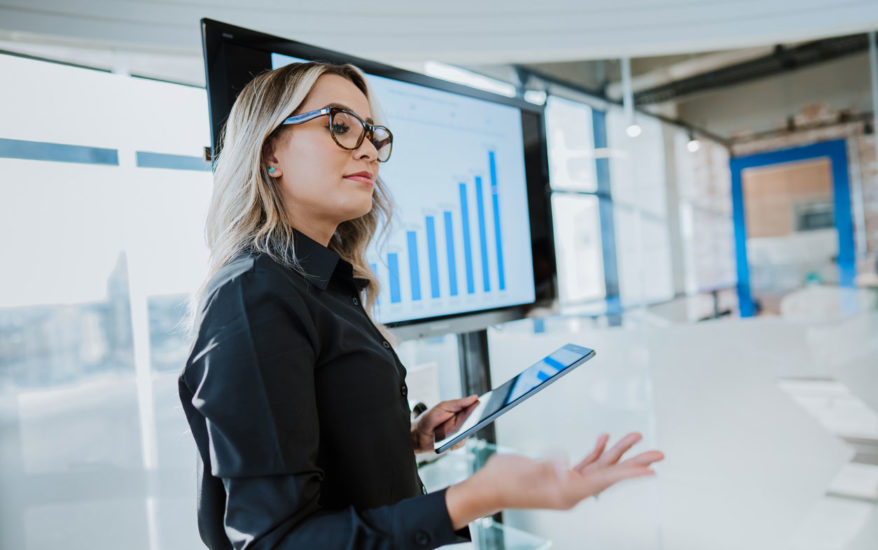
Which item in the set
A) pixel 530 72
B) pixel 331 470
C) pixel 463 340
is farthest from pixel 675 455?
pixel 331 470

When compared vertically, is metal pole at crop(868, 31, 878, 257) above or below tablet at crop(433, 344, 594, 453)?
above

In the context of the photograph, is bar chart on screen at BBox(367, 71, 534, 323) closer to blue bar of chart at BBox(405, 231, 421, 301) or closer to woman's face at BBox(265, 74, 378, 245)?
blue bar of chart at BBox(405, 231, 421, 301)

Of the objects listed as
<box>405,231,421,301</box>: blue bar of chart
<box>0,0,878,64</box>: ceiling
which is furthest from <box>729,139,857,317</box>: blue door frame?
<box>405,231,421,301</box>: blue bar of chart

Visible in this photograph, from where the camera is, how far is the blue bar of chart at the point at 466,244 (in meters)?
1.86

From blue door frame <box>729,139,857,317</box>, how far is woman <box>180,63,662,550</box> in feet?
9.51

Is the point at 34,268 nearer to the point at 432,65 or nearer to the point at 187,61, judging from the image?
the point at 187,61

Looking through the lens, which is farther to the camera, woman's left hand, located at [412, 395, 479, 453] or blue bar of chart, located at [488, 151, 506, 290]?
blue bar of chart, located at [488, 151, 506, 290]

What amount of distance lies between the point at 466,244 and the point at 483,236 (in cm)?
9

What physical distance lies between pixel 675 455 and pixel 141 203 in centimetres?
277

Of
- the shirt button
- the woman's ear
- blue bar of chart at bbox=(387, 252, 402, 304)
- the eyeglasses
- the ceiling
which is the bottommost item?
the shirt button

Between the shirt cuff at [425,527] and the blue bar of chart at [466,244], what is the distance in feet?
3.95

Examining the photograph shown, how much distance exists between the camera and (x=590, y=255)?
12.9 feet

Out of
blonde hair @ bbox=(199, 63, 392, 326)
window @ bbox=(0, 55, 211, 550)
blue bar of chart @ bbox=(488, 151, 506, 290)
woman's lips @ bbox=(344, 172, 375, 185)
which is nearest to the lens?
blonde hair @ bbox=(199, 63, 392, 326)

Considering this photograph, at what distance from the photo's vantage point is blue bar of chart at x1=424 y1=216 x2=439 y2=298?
1.76m
